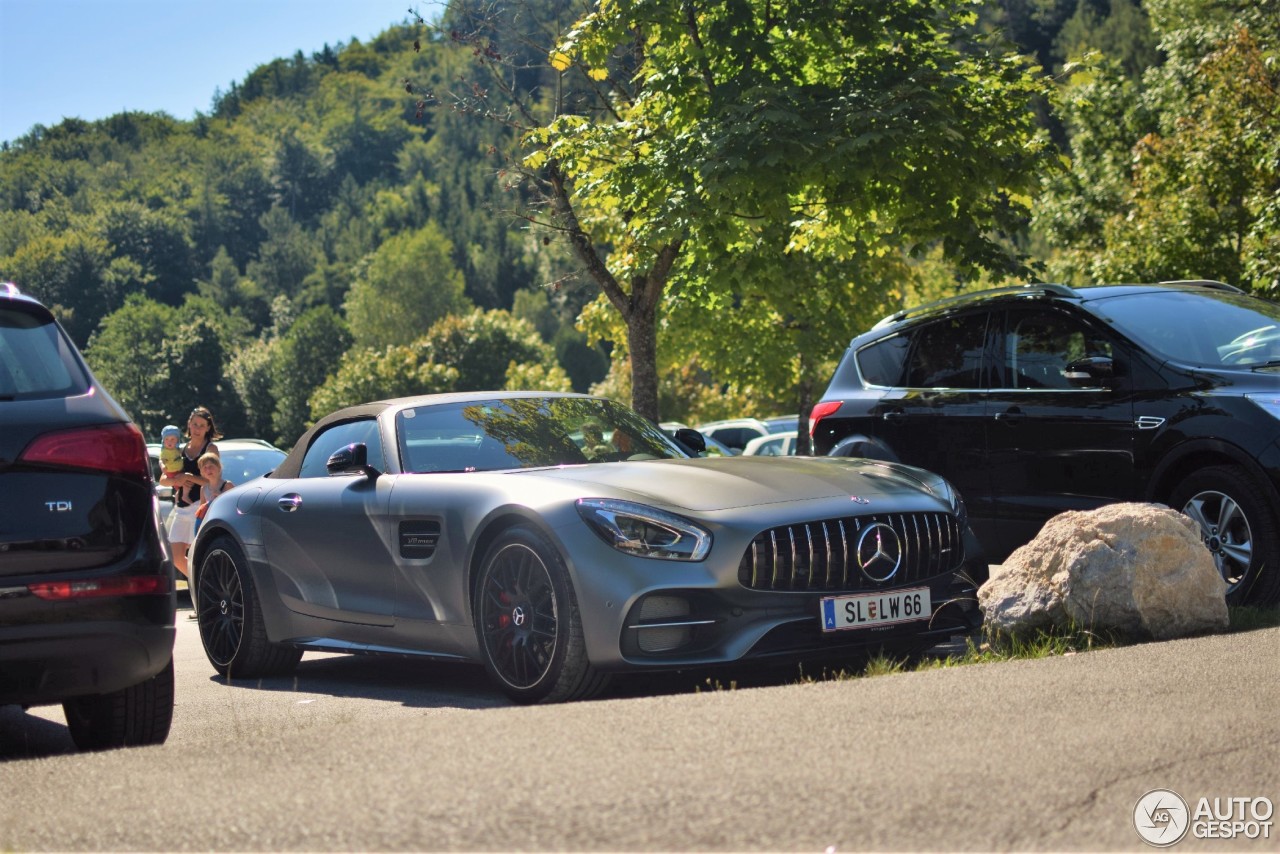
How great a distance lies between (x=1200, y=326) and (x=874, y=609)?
366 cm

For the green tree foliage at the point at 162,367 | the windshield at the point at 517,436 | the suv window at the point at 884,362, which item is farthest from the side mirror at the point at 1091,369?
the green tree foliage at the point at 162,367

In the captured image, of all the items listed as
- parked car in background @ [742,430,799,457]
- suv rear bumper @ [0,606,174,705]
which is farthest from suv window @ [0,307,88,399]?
parked car in background @ [742,430,799,457]

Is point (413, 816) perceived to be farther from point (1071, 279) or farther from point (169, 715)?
point (1071, 279)

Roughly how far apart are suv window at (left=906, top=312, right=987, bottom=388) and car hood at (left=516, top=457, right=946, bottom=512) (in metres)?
2.28

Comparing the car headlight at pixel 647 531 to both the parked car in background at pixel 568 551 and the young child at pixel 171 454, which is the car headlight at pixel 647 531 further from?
the young child at pixel 171 454

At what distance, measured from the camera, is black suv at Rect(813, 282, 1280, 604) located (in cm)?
816

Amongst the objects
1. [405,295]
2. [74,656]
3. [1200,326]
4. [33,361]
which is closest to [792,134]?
[1200,326]

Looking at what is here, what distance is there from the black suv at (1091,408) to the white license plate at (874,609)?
2315 mm

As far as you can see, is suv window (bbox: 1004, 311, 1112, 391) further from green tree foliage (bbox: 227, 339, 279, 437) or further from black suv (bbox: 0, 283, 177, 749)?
green tree foliage (bbox: 227, 339, 279, 437)

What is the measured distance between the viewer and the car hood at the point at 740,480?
21.7 ft

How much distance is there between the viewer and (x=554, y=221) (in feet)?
56.0

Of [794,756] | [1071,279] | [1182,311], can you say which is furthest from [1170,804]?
[1071,279]

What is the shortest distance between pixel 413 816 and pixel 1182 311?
6867mm

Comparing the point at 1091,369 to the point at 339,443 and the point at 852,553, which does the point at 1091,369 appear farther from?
the point at 339,443
